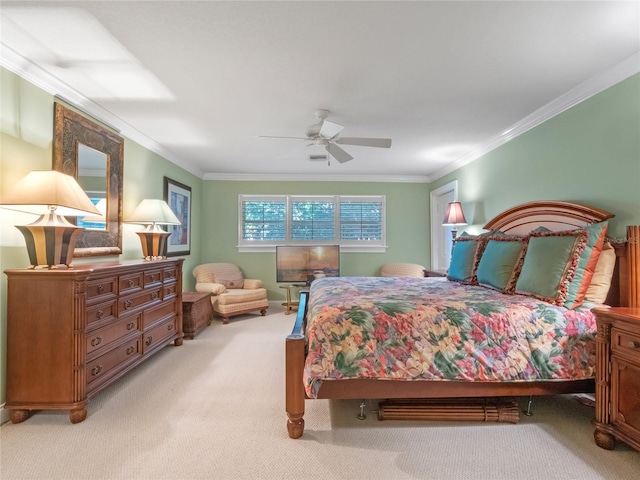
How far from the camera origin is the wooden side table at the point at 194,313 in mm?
3900

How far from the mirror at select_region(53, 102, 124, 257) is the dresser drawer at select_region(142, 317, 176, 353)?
89cm

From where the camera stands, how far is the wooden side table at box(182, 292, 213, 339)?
390 cm

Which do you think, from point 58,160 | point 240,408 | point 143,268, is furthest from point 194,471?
point 58,160

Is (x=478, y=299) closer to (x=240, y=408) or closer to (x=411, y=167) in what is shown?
(x=240, y=408)

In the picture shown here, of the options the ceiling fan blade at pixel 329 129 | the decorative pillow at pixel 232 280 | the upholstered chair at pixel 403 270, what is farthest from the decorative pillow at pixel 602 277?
the decorative pillow at pixel 232 280

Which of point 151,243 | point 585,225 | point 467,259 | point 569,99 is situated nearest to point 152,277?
point 151,243

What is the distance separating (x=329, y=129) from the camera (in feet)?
9.39

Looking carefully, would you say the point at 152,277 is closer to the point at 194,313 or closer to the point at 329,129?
the point at 194,313

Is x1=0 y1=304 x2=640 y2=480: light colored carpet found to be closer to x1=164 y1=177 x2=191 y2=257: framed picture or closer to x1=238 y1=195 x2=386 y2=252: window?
x1=164 y1=177 x2=191 y2=257: framed picture

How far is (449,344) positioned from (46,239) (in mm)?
2685

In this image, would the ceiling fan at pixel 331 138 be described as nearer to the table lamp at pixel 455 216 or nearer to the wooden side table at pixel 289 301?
the table lamp at pixel 455 216

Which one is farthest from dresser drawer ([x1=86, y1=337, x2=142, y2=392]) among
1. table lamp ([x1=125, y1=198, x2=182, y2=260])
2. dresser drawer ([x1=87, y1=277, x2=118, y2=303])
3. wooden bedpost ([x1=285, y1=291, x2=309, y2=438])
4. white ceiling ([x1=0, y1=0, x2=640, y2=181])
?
white ceiling ([x1=0, y1=0, x2=640, y2=181])

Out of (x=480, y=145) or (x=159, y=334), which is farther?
(x=480, y=145)

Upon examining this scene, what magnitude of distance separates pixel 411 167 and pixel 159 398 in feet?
15.5
